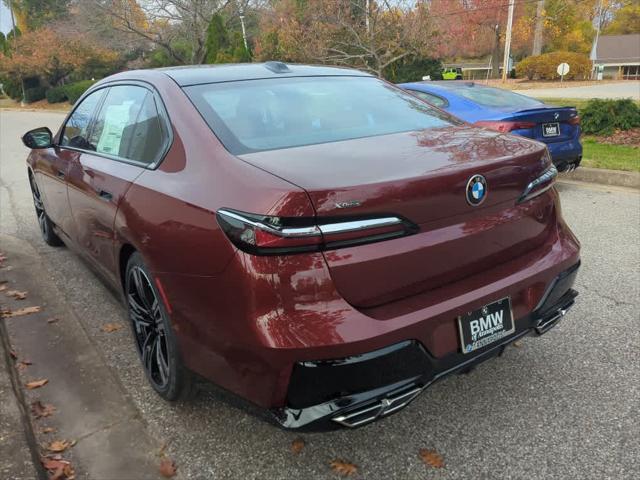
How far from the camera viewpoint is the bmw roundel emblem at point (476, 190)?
2.15 metres

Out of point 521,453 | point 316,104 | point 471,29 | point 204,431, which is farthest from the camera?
point 471,29

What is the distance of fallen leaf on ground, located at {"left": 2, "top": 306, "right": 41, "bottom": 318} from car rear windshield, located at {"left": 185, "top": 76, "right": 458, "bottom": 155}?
7.28ft

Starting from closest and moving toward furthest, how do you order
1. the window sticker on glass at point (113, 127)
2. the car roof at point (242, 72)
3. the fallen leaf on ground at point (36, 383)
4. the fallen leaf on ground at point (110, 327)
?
the car roof at point (242, 72) → the fallen leaf on ground at point (36, 383) → the window sticker on glass at point (113, 127) → the fallen leaf on ground at point (110, 327)

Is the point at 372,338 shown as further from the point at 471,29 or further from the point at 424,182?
the point at 471,29

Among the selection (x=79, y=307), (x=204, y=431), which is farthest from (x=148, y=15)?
(x=204, y=431)

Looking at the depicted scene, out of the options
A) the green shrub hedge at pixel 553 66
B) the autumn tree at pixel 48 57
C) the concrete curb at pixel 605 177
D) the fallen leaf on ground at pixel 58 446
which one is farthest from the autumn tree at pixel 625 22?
the fallen leaf on ground at pixel 58 446

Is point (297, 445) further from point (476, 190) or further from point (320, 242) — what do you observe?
point (476, 190)

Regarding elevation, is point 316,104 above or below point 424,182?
above

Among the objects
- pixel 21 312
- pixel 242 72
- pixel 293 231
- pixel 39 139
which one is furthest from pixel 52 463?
pixel 39 139

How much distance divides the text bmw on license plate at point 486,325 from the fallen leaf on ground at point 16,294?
3.43 metres

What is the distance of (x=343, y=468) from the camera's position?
233cm

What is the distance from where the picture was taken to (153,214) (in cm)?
245

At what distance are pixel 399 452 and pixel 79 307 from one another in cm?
265

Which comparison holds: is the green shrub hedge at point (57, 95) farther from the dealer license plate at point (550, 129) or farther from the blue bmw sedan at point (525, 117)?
the dealer license plate at point (550, 129)
